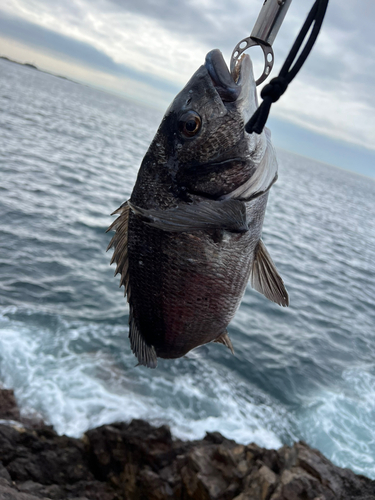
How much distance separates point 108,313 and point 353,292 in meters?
11.1

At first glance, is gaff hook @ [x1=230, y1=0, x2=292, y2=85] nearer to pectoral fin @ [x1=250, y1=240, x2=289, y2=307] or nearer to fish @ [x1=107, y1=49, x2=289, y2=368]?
fish @ [x1=107, y1=49, x2=289, y2=368]

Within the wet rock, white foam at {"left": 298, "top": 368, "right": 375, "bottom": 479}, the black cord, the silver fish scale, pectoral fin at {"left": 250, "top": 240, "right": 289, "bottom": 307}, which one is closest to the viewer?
the black cord

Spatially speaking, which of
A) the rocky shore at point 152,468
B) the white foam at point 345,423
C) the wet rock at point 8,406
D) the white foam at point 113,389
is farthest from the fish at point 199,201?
the white foam at point 345,423

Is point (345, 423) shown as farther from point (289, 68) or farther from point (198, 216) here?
point (289, 68)

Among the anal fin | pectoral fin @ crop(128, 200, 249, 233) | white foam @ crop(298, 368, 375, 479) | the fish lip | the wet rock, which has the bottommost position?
the wet rock

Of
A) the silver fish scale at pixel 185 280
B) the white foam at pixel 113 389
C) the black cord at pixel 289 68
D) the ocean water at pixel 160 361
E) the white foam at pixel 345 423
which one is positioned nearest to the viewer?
the black cord at pixel 289 68

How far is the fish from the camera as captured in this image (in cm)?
194

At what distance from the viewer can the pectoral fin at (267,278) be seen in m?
2.36

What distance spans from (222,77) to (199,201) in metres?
0.60

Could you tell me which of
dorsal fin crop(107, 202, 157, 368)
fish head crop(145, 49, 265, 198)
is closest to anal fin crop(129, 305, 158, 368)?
dorsal fin crop(107, 202, 157, 368)

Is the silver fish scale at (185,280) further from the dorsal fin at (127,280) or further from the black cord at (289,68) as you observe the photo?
the black cord at (289,68)

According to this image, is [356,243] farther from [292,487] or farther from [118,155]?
[292,487]

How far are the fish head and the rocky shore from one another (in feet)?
14.1

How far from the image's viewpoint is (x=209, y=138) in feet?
6.50
